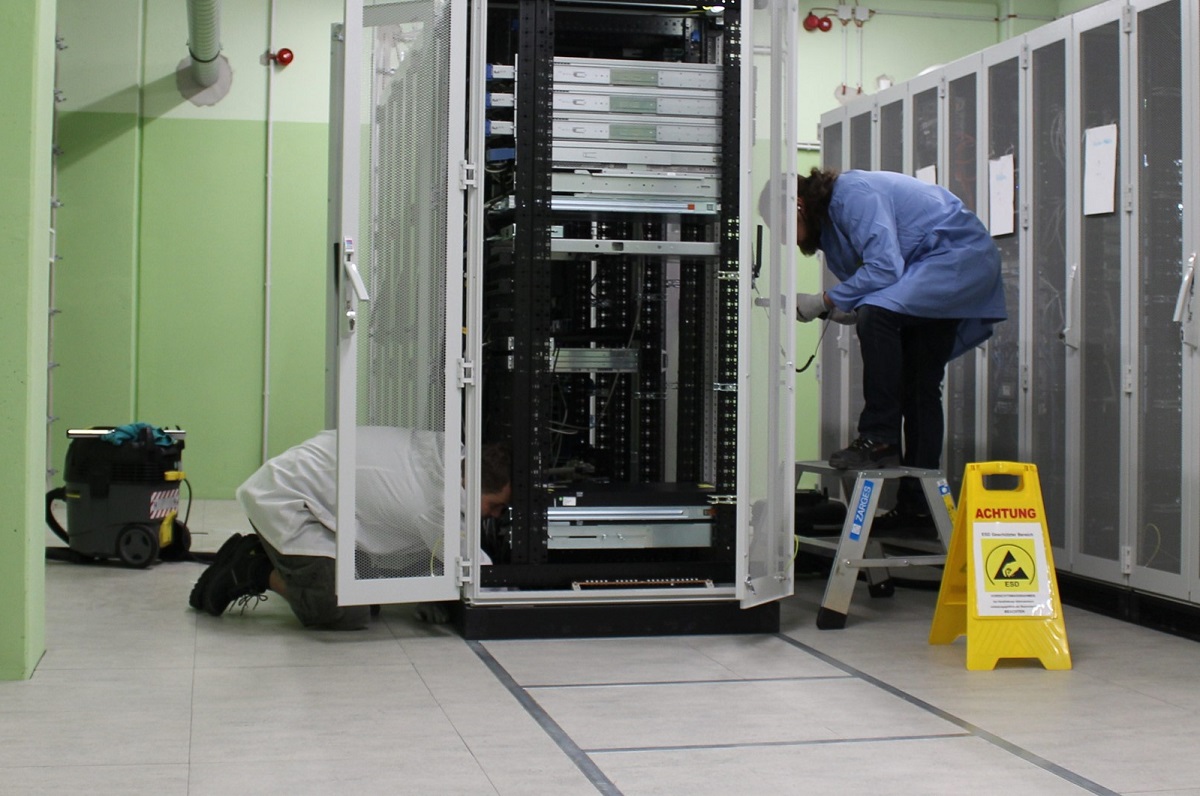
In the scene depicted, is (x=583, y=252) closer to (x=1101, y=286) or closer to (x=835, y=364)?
(x=1101, y=286)

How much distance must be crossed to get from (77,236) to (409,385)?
5.31 m

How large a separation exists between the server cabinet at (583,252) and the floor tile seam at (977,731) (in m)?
0.44

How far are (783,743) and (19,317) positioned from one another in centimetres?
213

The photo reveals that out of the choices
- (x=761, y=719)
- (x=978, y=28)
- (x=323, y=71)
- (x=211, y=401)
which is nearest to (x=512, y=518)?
(x=761, y=719)

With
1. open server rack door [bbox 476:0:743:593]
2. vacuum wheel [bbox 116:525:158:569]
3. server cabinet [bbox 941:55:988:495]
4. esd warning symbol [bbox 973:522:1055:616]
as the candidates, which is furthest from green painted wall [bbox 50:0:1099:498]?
esd warning symbol [bbox 973:522:1055:616]

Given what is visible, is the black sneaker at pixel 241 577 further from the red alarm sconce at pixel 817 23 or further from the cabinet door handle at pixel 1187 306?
the red alarm sconce at pixel 817 23

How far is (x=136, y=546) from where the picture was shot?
5.45 m

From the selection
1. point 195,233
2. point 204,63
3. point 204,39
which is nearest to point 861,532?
point 204,39

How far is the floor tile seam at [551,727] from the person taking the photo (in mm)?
2480

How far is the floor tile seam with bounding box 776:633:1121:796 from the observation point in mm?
2510

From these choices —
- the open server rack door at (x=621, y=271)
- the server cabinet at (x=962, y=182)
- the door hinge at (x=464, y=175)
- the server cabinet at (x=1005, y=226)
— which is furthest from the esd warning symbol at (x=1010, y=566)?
the door hinge at (x=464, y=175)

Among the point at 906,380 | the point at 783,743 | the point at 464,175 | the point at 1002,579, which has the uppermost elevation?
the point at 464,175

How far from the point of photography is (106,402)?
329 inches

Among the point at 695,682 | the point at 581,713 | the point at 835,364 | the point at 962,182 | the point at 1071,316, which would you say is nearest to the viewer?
the point at 581,713
